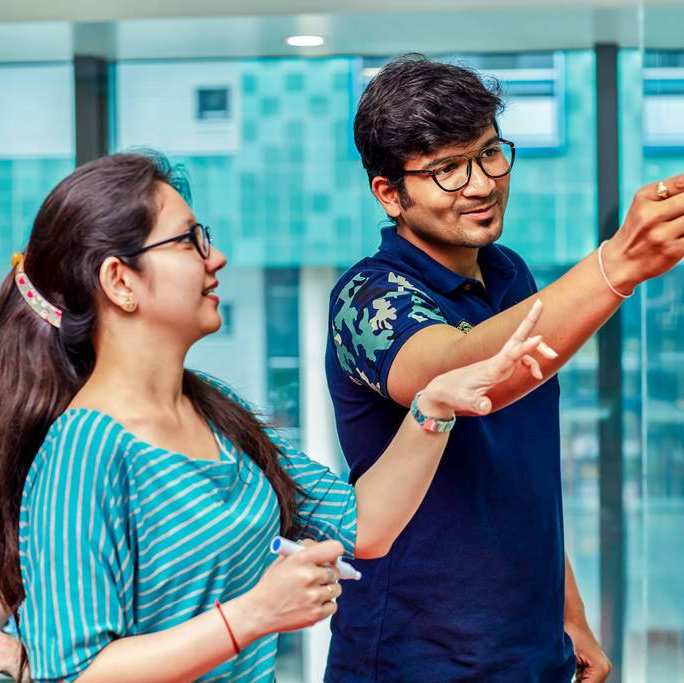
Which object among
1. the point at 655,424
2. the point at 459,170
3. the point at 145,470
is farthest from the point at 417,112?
the point at 655,424

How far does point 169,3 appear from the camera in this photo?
3387 millimetres

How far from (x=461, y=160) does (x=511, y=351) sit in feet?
1.54

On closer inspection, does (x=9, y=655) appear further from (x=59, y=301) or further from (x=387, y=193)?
(x=387, y=193)

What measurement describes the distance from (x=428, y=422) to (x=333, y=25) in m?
2.33

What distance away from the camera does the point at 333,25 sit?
3.53 metres

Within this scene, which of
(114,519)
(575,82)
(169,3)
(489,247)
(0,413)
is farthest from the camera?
(575,82)

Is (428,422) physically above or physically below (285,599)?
above

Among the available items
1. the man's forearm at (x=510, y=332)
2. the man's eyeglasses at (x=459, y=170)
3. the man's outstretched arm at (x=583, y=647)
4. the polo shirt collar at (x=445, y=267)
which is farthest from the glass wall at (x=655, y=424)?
the man's forearm at (x=510, y=332)

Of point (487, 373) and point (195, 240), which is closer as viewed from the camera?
point (487, 373)

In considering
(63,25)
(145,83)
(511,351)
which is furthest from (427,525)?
(145,83)

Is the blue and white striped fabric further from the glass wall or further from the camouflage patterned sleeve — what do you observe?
the glass wall

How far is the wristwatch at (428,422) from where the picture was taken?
4.77ft

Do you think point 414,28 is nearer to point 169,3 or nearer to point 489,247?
point 169,3

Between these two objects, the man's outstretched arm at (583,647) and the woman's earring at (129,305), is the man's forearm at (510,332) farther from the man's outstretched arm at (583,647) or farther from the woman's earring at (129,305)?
the man's outstretched arm at (583,647)
